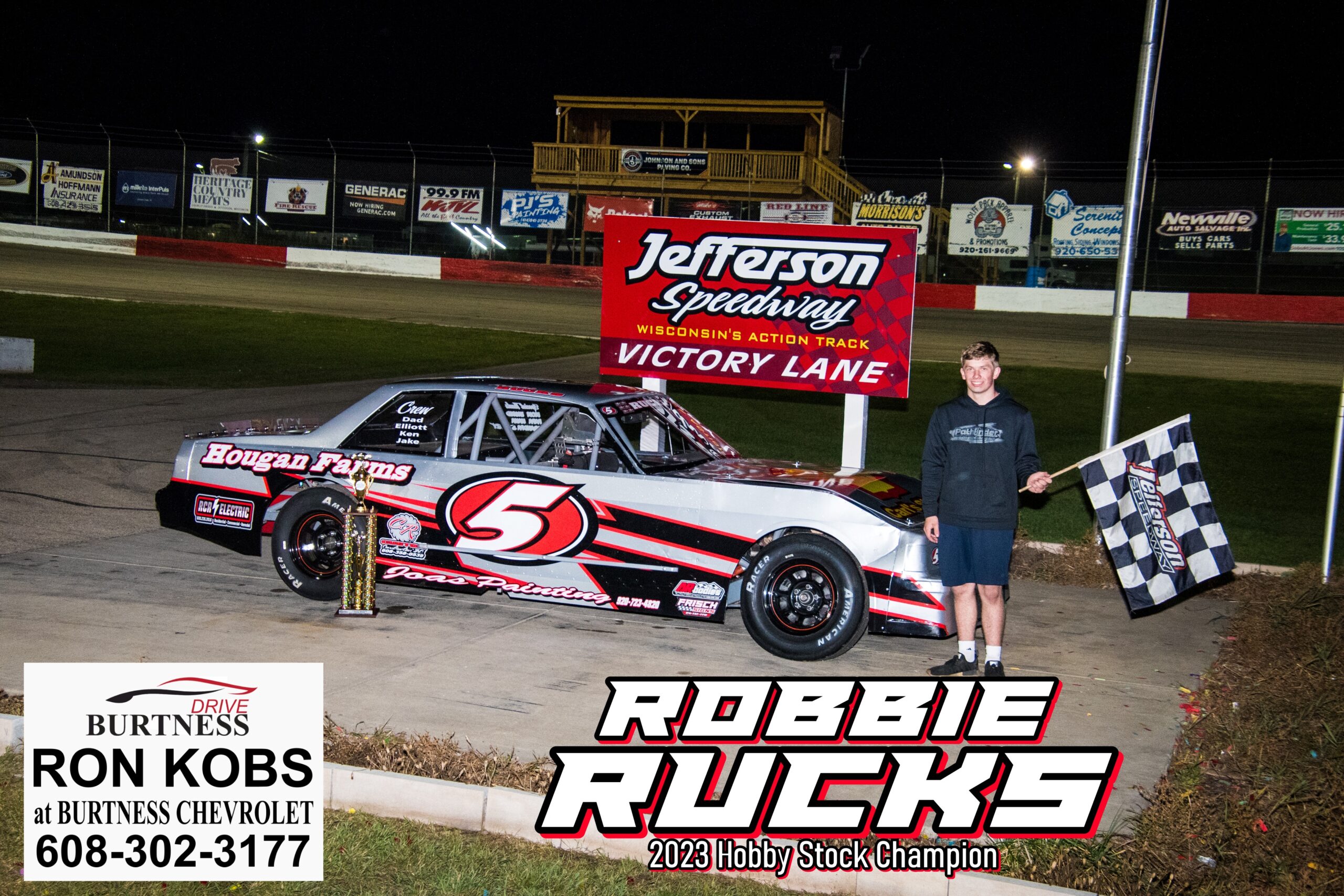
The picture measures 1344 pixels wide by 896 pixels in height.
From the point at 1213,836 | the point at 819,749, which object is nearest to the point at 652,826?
the point at 819,749

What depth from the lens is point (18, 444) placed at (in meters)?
11.7

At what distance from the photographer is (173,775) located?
13.8 ft

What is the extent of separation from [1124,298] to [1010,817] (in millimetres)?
5590

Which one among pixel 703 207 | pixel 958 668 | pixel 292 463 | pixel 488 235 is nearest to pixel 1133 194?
pixel 958 668

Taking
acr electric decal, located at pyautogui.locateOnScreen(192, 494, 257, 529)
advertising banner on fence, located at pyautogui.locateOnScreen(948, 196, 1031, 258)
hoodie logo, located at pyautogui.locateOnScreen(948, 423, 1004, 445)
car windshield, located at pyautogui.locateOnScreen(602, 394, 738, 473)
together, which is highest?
advertising banner on fence, located at pyautogui.locateOnScreen(948, 196, 1031, 258)

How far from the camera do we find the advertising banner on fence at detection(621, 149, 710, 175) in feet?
111

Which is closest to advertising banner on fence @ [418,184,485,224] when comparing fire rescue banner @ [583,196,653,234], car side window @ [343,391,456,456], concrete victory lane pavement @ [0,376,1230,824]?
fire rescue banner @ [583,196,653,234]

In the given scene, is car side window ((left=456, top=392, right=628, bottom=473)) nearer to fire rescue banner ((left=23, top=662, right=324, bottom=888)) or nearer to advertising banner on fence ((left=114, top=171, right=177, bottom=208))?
fire rescue banner ((left=23, top=662, right=324, bottom=888))

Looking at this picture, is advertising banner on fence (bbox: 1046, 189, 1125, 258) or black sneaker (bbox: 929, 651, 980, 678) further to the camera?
advertising banner on fence (bbox: 1046, 189, 1125, 258)

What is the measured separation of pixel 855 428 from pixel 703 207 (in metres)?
25.9

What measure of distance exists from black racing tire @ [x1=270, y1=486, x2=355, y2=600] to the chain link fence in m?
23.9

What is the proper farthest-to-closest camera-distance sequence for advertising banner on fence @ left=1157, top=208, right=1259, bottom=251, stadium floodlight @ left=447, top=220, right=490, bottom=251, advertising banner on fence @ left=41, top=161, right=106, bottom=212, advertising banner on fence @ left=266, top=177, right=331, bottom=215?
advertising banner on fence @ left=41, top=161, right=106, bottom=212
advertising banner on fence @ left=266, top=177, right=331, bottom=215
stadium floodlight @ left=447, top=220, right=490, bottom=251
advertising banner on fence @ left=1157, top=208, right=1259, bottom=251

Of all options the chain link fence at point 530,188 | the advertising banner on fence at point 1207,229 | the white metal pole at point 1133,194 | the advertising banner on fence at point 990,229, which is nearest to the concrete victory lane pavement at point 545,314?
the chain link fence at point 530,188

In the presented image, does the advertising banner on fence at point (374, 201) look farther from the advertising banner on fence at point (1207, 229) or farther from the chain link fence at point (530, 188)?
the advertising banner on fence at point (1207, 229)
